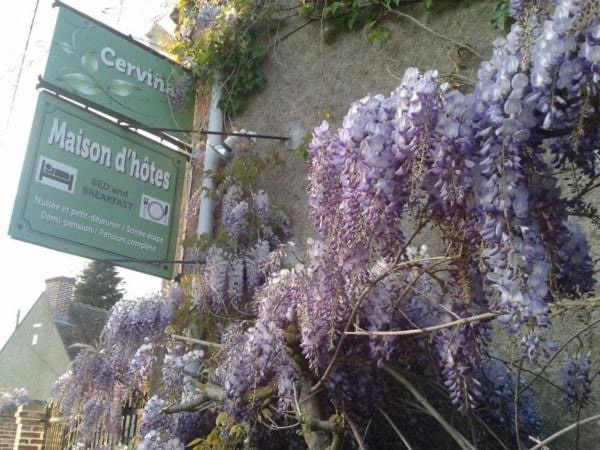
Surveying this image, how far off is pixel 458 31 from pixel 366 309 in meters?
1.86

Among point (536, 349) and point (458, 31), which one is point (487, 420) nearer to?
point (536, 349)

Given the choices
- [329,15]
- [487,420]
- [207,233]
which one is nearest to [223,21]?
[329,15]

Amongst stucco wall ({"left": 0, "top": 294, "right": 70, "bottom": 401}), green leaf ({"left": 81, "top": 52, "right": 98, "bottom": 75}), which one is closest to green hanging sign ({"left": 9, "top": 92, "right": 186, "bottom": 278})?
green leaf ({"left": 81, "top": 52, "right": 98, "bottom": 75})

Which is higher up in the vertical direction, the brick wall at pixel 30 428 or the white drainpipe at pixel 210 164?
the white drainpipe at pixel 210 164

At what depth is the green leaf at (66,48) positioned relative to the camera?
12.0 feet

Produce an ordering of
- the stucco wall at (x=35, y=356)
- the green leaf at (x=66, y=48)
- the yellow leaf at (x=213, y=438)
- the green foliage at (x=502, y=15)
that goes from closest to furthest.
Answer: the yellow leaf at (x=213, y=438) → the green foliage at (x=502, y=15) → the green leaf at (x=66, y=48) → the stucco wall at (x=35, y=356)

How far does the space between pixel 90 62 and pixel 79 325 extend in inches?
463

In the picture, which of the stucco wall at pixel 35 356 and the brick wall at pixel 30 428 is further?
the stucco wall at pixel 35 356

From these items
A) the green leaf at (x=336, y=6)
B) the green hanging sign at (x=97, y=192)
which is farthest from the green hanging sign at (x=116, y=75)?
the green leaf at (x=336, y=6)

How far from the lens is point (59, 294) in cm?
1775

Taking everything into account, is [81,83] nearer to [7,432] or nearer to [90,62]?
[90,62]

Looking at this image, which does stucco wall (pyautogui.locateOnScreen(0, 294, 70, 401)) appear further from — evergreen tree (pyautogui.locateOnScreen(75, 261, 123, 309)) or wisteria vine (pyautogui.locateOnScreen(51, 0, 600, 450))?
wisteria vine (pyautogui.locateOnScreen(51, 0, 600, 450))

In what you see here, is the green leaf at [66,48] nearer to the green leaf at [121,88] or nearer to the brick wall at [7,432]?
the green leaf at [121,88]

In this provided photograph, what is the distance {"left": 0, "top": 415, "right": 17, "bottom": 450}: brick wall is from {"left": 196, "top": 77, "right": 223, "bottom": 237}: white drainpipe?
4.71m
